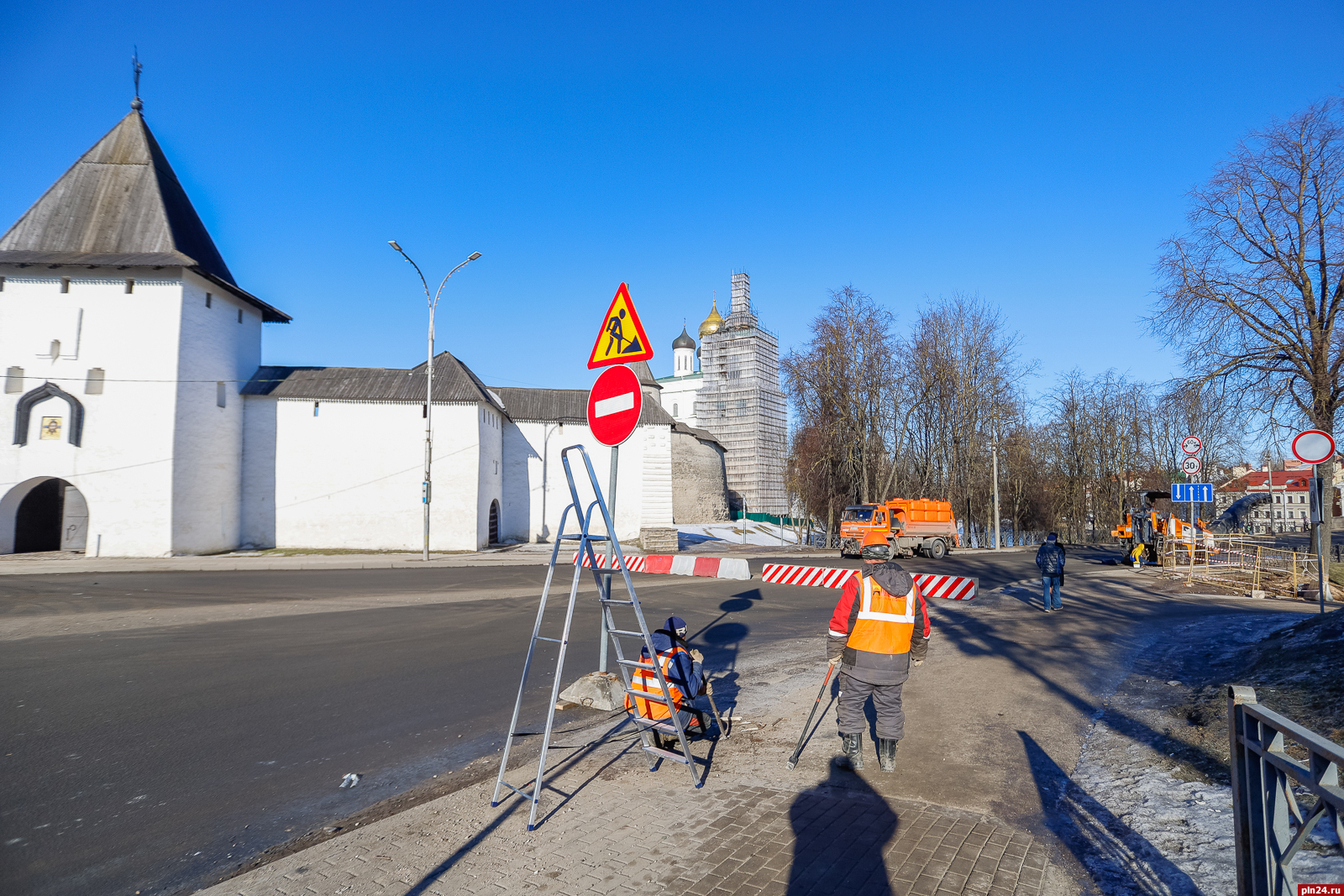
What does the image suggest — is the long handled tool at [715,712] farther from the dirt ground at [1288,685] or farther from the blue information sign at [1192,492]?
the blue information sign at [1192,492]

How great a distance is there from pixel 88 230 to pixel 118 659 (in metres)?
26.4

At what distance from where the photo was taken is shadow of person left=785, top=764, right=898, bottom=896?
3.45m

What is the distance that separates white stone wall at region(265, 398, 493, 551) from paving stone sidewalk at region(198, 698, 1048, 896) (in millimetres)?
27178

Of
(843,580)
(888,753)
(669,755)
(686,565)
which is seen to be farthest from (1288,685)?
(686,565)

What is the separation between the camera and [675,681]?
5.43 metres

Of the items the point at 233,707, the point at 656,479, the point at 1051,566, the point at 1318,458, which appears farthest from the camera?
the point at 656,479

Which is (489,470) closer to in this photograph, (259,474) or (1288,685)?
(259,474)

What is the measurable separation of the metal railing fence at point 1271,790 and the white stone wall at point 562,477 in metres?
33.8

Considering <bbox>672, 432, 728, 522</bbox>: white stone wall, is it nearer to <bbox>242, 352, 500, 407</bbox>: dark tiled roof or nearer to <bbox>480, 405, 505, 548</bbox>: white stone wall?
<bbox>480, 405, 505, 548</bbox>: white stone wall

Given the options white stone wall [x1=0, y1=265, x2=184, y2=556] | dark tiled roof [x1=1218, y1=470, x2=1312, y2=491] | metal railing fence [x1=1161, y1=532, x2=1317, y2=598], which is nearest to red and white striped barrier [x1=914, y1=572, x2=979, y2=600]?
metal railing fence [x1=1161, y1=532, x2=1317, y2=598]

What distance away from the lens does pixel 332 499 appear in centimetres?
2997

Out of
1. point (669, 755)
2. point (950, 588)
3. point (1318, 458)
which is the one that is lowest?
point (669, 755)

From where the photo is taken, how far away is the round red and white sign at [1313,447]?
1067cm

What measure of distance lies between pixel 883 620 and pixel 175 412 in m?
28.9
